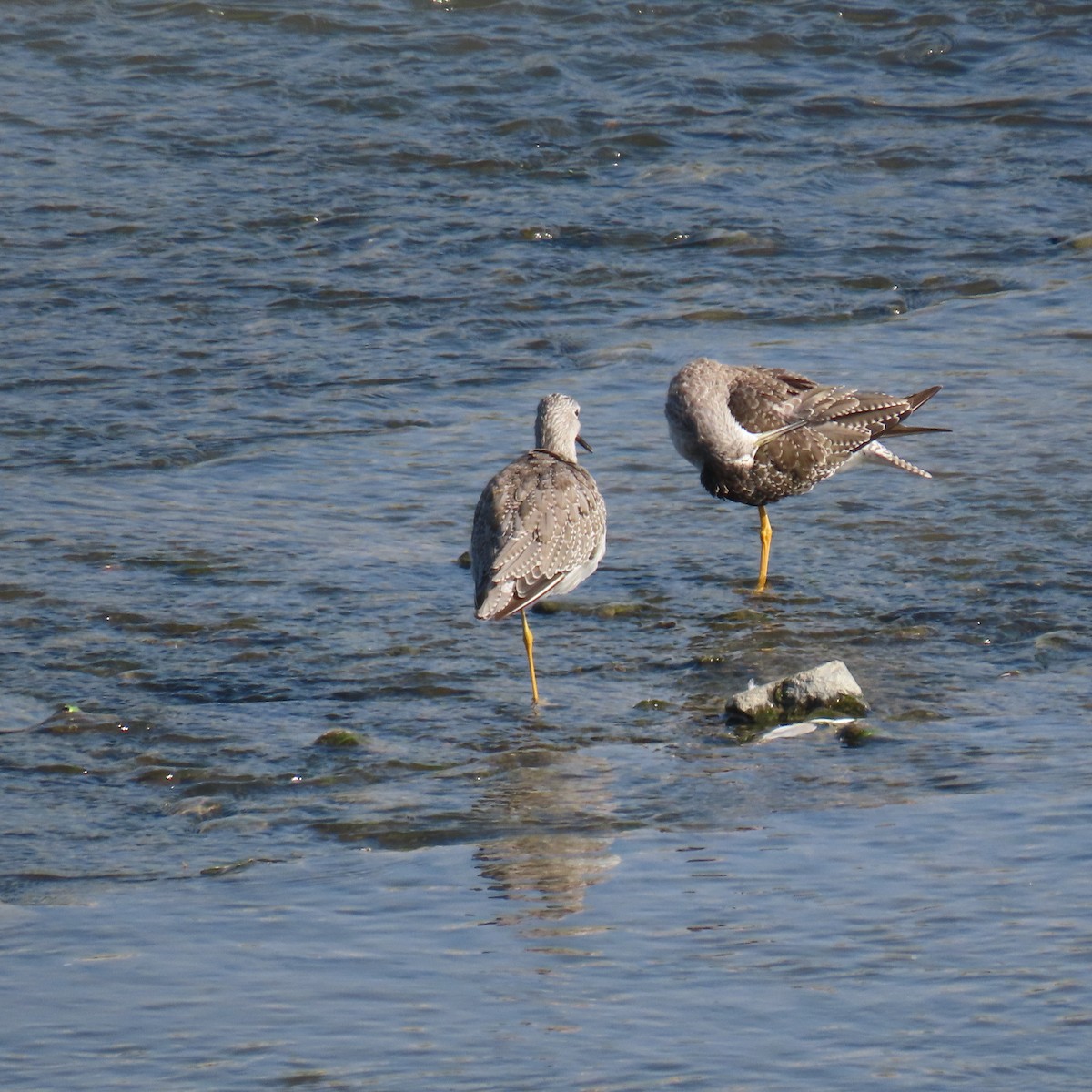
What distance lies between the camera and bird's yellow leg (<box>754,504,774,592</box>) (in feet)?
23.8

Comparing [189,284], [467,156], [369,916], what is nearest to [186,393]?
[189,284]

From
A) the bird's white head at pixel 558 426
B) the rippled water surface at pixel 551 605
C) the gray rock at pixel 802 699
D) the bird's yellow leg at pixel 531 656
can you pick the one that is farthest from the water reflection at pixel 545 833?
the bird's white head at pixel 558 426

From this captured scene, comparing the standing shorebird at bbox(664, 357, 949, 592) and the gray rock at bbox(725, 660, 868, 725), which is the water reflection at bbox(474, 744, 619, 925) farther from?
the standing shorebird at bbox(664, 357, 949, 592)

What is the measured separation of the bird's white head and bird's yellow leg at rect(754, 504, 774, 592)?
80cm

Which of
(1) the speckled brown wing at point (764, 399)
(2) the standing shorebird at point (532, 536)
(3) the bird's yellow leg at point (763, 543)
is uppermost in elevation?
(1) the speckled brown wing at point (764, 399)

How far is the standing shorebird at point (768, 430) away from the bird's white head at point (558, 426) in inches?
22.1

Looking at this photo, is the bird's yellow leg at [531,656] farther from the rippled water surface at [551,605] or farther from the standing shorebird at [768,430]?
the standing shorebird at [768,430]

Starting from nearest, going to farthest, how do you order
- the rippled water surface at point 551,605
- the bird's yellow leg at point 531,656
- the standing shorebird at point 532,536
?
the rippled water surface at point 551,605
the bird's yellow leg at point 531,656
the standing shorebird at point 532,536

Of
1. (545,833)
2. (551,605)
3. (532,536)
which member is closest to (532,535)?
(532,536)

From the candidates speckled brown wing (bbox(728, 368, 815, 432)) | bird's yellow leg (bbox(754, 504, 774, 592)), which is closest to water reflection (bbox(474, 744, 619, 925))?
bird's yellow leg (bbox(754, 504, 774, 592))

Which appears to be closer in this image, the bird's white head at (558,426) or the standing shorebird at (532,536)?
the standing shorebird at (532,536)

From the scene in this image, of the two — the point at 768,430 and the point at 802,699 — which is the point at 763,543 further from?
the point at 802,699

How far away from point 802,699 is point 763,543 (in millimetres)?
1682

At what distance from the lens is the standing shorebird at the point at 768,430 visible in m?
7.64
